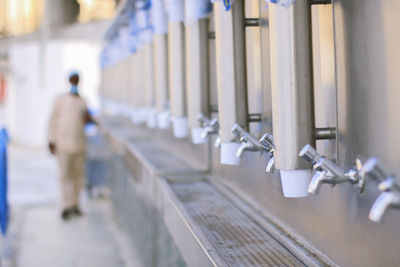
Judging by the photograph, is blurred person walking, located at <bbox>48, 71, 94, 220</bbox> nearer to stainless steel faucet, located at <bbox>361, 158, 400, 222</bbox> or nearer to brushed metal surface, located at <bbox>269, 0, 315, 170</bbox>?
brushed metal surface, located at <bbox>269, 0, 315, 170</bbox>

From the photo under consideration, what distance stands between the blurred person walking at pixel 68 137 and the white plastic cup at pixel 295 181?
370cm

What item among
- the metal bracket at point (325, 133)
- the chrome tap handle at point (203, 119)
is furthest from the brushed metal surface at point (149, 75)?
the metal bracket at point (325, 133)

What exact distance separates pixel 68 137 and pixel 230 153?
11.0 feet

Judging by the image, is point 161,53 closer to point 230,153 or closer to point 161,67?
point 161,67

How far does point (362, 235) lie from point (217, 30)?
2.13 feet

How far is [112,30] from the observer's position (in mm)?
4445

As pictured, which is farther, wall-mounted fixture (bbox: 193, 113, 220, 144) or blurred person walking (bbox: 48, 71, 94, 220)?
blurred person walking (bbox: 48, 71, 94, 220)

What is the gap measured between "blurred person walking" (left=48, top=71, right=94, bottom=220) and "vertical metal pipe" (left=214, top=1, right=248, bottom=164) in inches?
131

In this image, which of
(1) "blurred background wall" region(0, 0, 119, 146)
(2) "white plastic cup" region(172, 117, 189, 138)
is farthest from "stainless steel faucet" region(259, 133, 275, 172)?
(1) "blurred background wall" region(0, 0, 119, 146)

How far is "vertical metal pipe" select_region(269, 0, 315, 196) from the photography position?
969 millimetres

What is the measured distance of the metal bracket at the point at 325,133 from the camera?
1.09 meters

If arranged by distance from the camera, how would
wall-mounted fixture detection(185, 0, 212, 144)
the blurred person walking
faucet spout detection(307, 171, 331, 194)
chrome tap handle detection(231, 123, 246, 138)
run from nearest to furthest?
faucet spout detection(307, 171, 331, 194) < chrome tap handle detection(231, 123, 246, 138) < wall-mounted fixture detection(185, 0, 212, 144) < the blurred person walking

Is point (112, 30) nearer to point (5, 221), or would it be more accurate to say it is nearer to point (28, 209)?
point (28, 209)

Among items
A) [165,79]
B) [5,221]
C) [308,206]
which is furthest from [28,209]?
[308,206]
